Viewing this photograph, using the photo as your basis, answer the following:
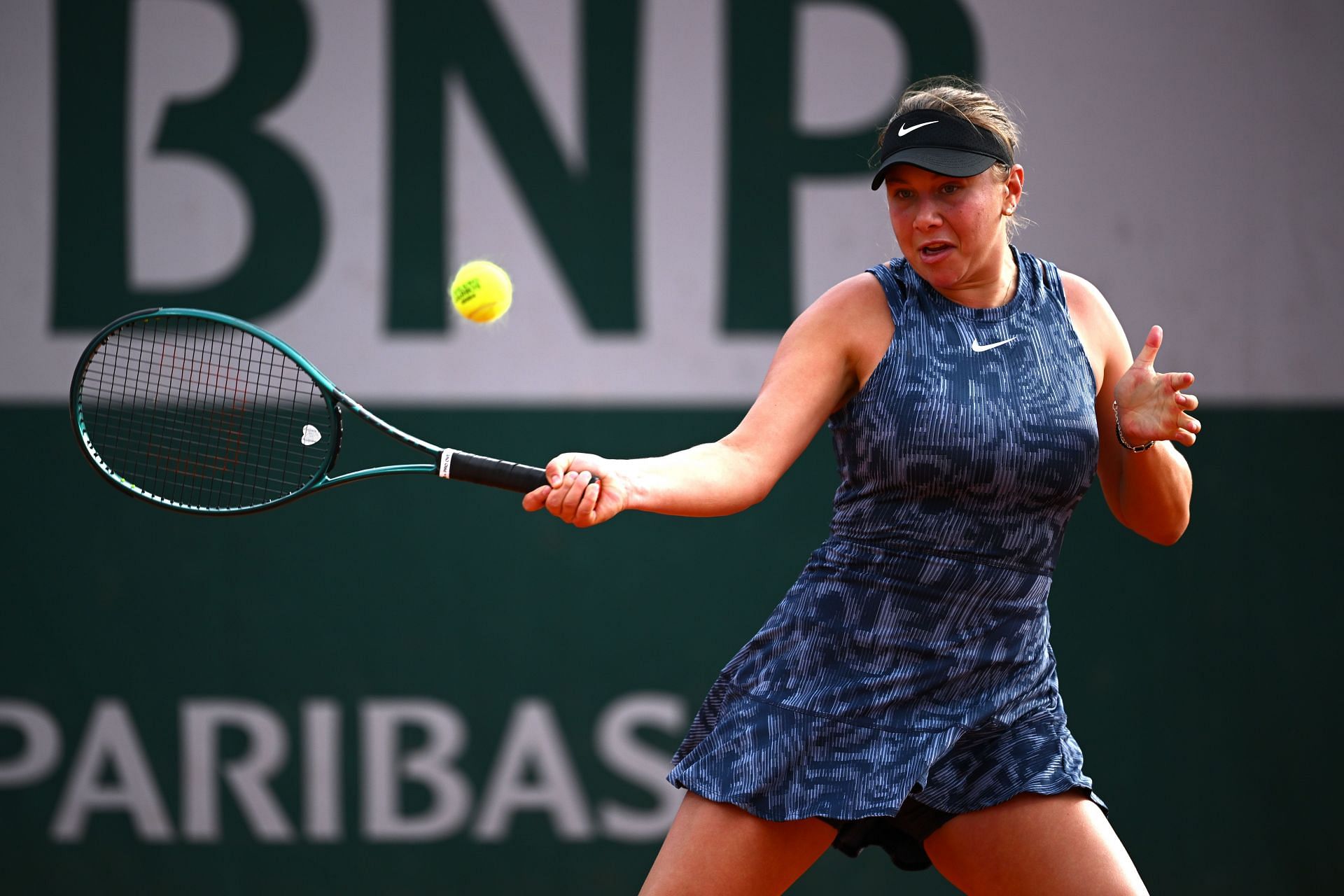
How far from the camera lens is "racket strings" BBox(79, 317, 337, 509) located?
3445mm

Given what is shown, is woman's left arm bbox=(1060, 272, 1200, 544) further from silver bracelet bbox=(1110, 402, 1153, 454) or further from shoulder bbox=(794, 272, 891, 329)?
shoulder bbox=(794, 272, 891, 329)

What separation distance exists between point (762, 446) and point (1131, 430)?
22.3 inches

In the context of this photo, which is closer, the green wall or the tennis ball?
the tennis ball

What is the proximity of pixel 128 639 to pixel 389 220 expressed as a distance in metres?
1.42

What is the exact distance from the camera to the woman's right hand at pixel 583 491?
6.52 feet

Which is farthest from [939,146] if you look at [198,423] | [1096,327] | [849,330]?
[198,423]

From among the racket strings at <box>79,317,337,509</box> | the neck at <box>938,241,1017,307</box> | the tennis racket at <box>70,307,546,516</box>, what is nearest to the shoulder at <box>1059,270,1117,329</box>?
the neck at <box>938,241,1017,307</box>

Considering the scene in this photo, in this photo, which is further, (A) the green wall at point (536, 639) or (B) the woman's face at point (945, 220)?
(A) the green wall at point (536, 639)

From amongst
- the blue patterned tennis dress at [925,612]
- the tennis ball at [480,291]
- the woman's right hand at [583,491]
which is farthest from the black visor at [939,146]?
the tennis ball at [480,291]

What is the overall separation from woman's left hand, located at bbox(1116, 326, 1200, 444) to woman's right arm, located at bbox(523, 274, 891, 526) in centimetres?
38

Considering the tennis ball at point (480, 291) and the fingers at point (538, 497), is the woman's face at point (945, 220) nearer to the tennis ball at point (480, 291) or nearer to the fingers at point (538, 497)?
the fingers at point (538, 497)

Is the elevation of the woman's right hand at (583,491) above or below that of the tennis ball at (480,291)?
below

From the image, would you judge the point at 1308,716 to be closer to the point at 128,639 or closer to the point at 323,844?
the point at 323,844

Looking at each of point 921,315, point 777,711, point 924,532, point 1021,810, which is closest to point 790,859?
point 777,711
